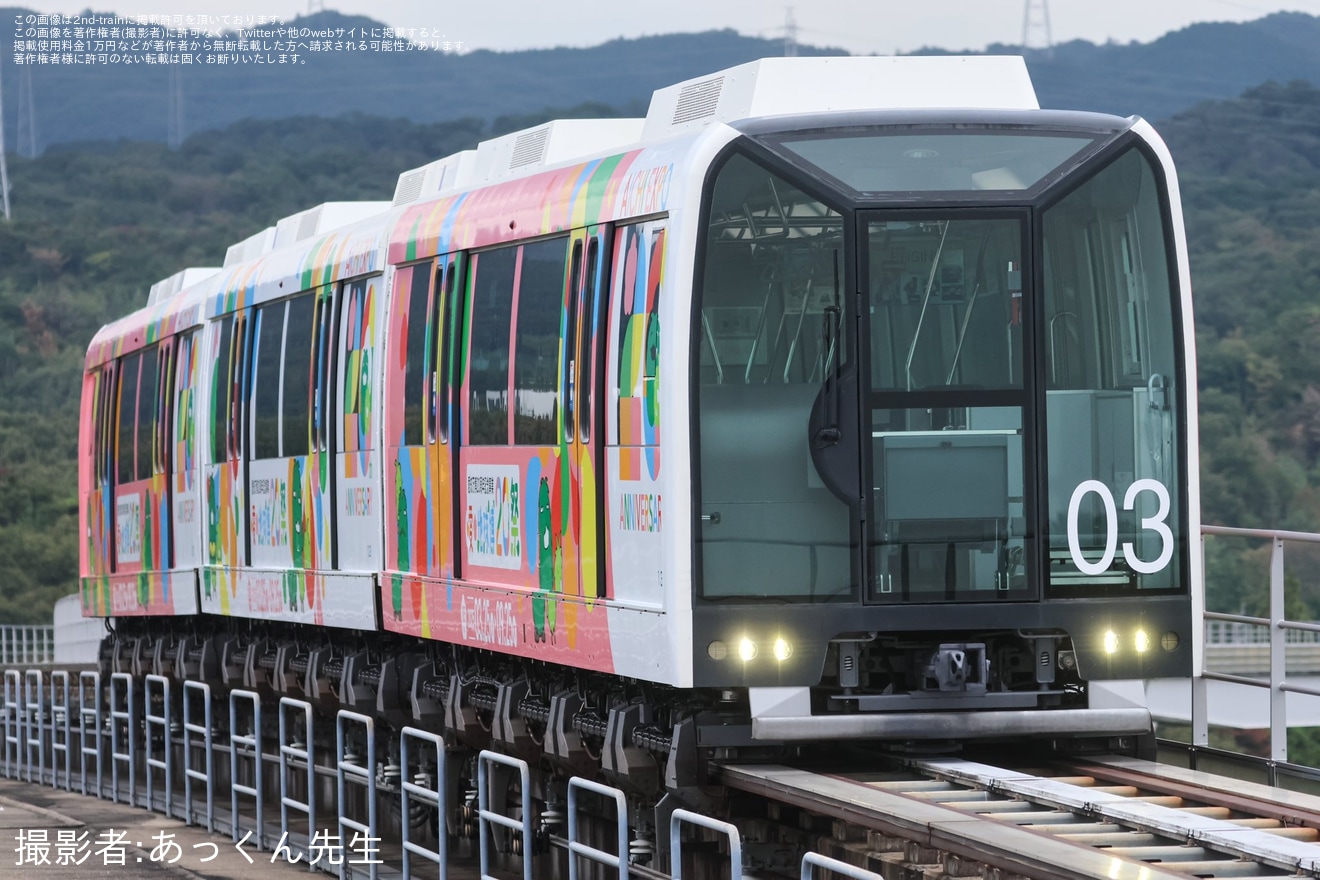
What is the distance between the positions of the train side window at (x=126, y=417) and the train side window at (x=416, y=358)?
356 inches

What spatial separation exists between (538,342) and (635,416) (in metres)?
1.52

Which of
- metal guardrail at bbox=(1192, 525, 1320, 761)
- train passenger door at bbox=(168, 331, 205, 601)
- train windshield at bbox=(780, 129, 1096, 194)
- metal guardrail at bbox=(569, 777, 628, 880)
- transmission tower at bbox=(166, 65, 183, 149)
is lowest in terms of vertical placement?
metal guardrail at bbox=(569, 777, 628, 880)

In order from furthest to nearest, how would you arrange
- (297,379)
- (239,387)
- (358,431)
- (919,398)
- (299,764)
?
(239,387) < (297,379) < (299,764) < (358,431) < (919,398)

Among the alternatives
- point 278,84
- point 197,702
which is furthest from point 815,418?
point 278,84

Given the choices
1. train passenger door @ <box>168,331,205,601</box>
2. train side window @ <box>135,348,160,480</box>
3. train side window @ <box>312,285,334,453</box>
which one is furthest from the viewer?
train side window @ <box>135,348,160,480</box>

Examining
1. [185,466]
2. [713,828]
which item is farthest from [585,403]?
[185,466]

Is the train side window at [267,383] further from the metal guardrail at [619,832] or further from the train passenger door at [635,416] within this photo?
the metal guardrail at [619,832]

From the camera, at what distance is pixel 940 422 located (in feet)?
36.0

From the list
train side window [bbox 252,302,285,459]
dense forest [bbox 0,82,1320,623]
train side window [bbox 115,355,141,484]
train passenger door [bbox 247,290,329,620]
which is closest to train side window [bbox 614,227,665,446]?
train passenger door [bbox 247,290,329,620]

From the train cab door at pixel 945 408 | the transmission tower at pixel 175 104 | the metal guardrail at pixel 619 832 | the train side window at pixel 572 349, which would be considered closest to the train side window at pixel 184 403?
the train side window at pixel 572 349

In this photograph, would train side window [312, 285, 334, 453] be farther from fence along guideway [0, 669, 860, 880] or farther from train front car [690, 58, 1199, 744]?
train front car [690, 58, 1199, 744]

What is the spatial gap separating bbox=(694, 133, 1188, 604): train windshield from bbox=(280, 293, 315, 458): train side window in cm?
663

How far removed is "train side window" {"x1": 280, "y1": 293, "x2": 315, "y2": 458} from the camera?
1723 cm

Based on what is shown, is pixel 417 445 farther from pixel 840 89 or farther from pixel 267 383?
pixel 267 383
